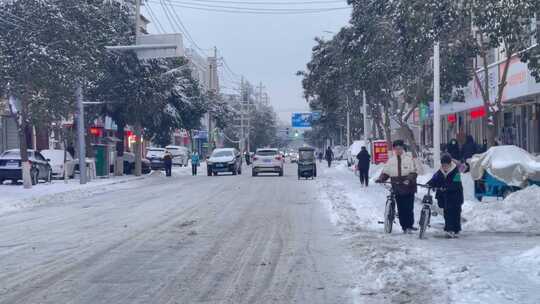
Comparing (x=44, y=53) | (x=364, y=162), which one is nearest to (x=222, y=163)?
(x=364, y=162)

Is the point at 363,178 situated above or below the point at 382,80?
below

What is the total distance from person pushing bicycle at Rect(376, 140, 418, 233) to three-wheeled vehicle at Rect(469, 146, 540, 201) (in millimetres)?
6252

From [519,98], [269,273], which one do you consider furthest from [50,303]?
[519,98]

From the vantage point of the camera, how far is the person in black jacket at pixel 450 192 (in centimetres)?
1528

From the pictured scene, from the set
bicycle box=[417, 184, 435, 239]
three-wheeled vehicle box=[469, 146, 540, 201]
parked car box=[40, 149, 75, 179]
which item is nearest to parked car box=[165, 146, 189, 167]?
parked car box=[40, 149, 75, 179]

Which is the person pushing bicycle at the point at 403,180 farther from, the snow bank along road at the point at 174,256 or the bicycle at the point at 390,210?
the snow bank along road at the point at 174,256

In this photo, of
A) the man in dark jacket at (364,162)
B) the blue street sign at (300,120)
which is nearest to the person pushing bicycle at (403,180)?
the man in dark jacket at (364,162)

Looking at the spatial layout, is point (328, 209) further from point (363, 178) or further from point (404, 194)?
point (363, 178)

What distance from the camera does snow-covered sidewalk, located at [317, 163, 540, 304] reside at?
949cm

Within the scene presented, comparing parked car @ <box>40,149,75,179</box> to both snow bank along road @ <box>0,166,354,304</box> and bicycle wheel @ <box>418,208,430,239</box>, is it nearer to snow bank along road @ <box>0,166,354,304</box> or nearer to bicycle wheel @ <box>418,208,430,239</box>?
snow bank along road @ <box>0,166,354,304</box>

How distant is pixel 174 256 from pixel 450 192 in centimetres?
510

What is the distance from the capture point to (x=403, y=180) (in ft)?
52.0

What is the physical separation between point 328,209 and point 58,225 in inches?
285

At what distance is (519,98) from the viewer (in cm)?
3697
